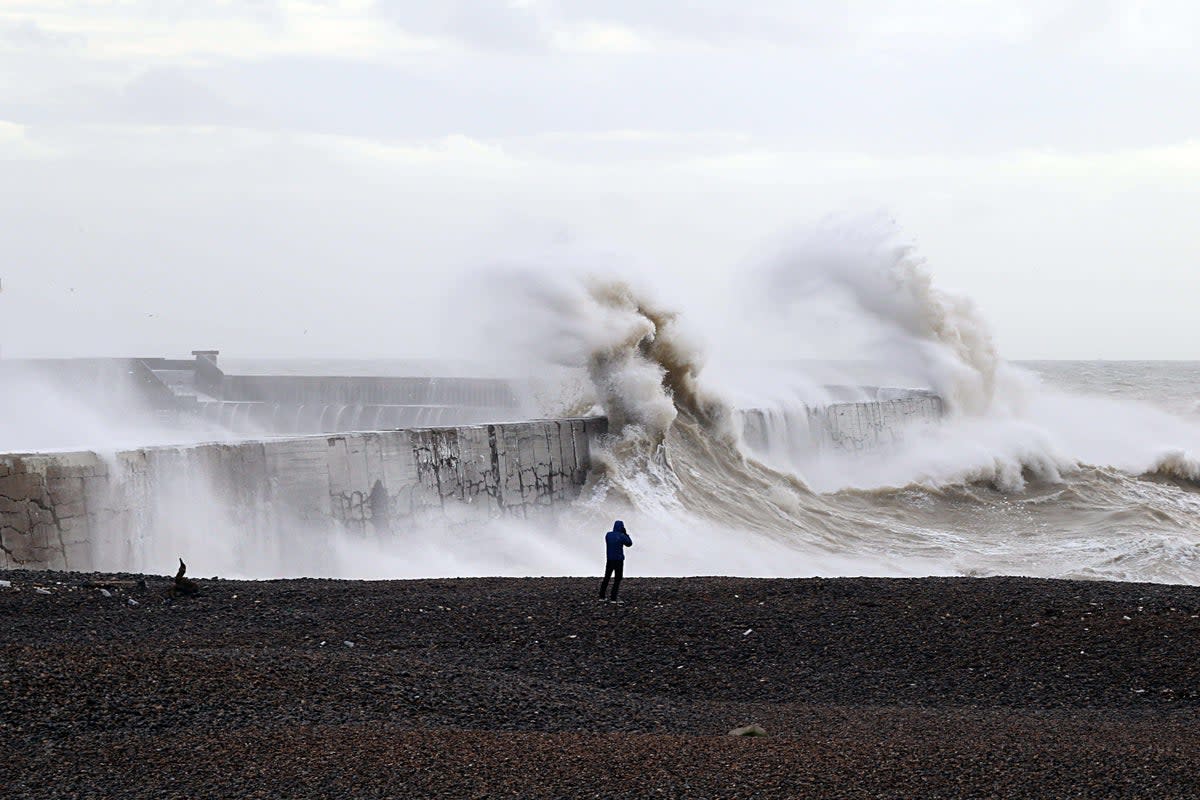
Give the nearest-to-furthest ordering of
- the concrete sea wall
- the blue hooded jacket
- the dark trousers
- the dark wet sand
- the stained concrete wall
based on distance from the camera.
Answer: the dark wet sand < the dark trousers < the blue hooded jacket < the stained concrete wall < the concrete sea wall

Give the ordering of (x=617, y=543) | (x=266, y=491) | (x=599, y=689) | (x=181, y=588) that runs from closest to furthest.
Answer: (x=599, y=689)
(x=181, y=588)
(x=617, y=543)
(x=266, y=491)

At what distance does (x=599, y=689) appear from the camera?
6.99 m

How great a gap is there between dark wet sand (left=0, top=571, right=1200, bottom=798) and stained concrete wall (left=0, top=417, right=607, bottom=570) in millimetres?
1197

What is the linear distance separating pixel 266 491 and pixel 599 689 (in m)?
5.81

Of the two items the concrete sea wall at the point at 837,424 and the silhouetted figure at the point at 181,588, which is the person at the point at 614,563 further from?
the concrete sea wall at the point at 837,424

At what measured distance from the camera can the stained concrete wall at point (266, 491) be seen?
9758 mm

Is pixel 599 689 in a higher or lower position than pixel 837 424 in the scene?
lower

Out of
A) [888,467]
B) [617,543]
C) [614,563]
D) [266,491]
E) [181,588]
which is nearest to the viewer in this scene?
[181,588]

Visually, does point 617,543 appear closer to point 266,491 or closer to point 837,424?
point 266,491

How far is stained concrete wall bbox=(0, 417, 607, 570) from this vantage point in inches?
384

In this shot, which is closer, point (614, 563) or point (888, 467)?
point (614, 563)

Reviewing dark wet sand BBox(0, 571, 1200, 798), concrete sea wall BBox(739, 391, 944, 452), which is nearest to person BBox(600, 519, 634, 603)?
dark wet sand BBox(0, 571, 1200, 798)

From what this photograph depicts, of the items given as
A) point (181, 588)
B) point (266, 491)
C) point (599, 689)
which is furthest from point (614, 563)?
point (266, 491)

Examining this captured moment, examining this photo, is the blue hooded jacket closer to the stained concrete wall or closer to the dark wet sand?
the dark wet sand
